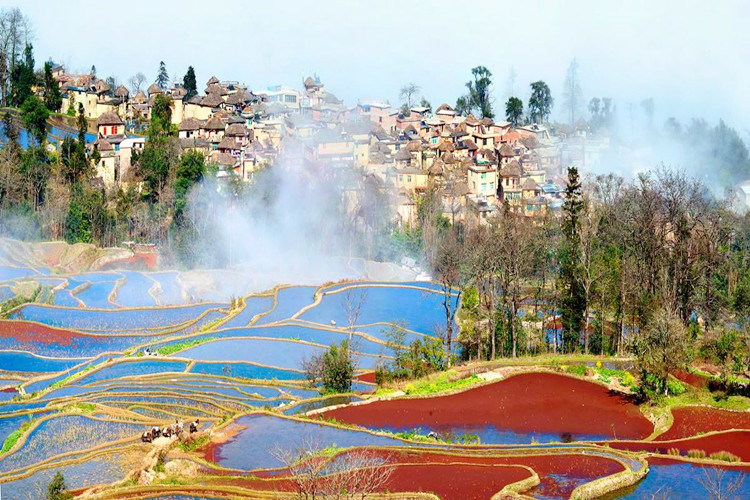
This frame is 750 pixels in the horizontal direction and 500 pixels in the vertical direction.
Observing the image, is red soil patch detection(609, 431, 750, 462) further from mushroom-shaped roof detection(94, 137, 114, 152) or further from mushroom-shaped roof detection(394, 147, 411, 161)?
mushroom-shaped roof detection(94, 137, 114, 152)

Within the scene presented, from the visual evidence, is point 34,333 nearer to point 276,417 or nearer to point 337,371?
point 337,371

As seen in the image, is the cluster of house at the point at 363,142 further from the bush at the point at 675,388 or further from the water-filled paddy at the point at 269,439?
the water-filled paddy at the point at 269,439

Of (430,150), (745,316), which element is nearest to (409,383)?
(745,316)

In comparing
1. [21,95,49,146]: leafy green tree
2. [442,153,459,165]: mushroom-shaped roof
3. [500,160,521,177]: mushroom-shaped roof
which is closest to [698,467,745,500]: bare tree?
[500,160,521,177]: mushroom-shaped roof

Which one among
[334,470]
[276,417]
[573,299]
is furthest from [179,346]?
[334,470]

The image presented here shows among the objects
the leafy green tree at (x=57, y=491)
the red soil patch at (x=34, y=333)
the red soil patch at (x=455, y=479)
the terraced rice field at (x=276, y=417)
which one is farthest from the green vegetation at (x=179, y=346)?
the red soil patch at (x=455, y=479)

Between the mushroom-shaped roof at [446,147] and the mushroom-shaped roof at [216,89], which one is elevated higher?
the mushroom-shaped roof at [216,89]
